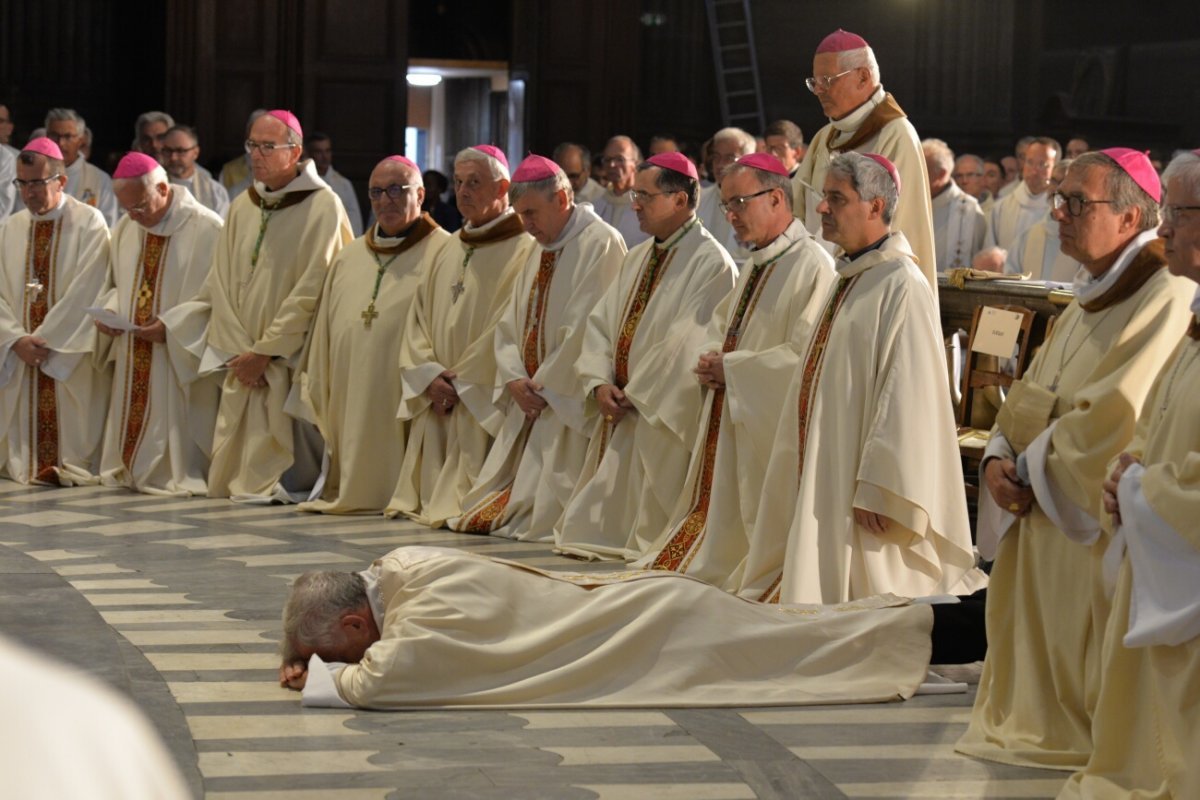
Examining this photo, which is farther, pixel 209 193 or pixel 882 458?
pixel 209 193

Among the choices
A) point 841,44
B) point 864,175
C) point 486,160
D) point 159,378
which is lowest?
point 159,378

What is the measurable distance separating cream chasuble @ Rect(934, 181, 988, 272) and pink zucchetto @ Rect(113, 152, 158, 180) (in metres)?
6.26

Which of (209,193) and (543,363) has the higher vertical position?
(209,193)

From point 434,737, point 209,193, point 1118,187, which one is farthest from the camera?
point 209,193

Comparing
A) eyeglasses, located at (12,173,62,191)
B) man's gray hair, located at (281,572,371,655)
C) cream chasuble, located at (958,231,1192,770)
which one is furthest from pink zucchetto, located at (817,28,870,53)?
eyeglasses, located at (12,173,62,191)

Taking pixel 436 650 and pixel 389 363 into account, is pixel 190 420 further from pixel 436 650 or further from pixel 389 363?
pixel 436 650

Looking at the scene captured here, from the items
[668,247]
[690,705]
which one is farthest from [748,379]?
[690,705]

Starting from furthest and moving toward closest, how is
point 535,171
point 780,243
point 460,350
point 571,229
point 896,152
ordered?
point 460,350
point 571,229
point 535,171
point 896,152
point 780,243

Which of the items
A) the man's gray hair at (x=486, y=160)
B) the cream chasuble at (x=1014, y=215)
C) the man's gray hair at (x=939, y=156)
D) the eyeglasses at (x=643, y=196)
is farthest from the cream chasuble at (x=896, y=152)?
the cream chasuble at (x=1014, y=215)

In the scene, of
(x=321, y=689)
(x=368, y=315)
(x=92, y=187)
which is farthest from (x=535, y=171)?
(x=92, y=187)

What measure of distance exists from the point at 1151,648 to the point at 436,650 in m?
1.97

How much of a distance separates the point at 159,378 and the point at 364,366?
1.39 metres

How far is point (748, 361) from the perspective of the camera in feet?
22.8

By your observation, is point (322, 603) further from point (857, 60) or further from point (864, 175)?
point (857, 60)
